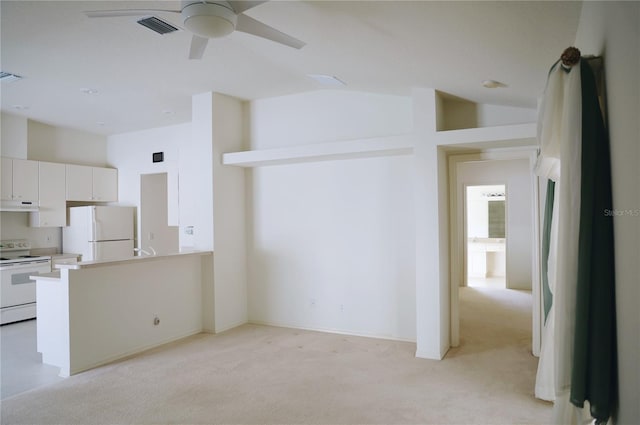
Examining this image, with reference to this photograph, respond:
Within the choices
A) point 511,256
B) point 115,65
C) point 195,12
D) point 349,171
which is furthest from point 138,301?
point 511,256

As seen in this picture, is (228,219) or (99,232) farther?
(99,232)

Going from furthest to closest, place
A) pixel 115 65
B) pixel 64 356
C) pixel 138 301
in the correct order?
pixel 138 301 < pixel 115 65 < pixel 64 356

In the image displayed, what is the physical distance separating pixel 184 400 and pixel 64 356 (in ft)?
4.67

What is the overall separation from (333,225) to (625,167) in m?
3.96

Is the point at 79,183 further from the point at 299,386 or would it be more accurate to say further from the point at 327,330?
the point at 299,386

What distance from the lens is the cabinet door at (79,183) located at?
6.65 meters

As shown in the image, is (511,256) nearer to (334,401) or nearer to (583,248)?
(334,401)

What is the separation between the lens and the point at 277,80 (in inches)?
185

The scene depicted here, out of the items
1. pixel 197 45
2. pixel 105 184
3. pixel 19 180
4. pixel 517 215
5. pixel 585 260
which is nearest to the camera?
pixel 585 260

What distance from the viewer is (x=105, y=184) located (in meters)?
7.10

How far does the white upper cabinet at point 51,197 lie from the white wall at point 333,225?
3.22 meters

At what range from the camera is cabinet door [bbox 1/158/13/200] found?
5758mm

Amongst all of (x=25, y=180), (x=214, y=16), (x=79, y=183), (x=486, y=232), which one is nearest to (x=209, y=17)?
(x=214, y=16)

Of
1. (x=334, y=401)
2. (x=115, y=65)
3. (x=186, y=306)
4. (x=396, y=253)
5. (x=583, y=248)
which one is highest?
(x=115, y=65)
